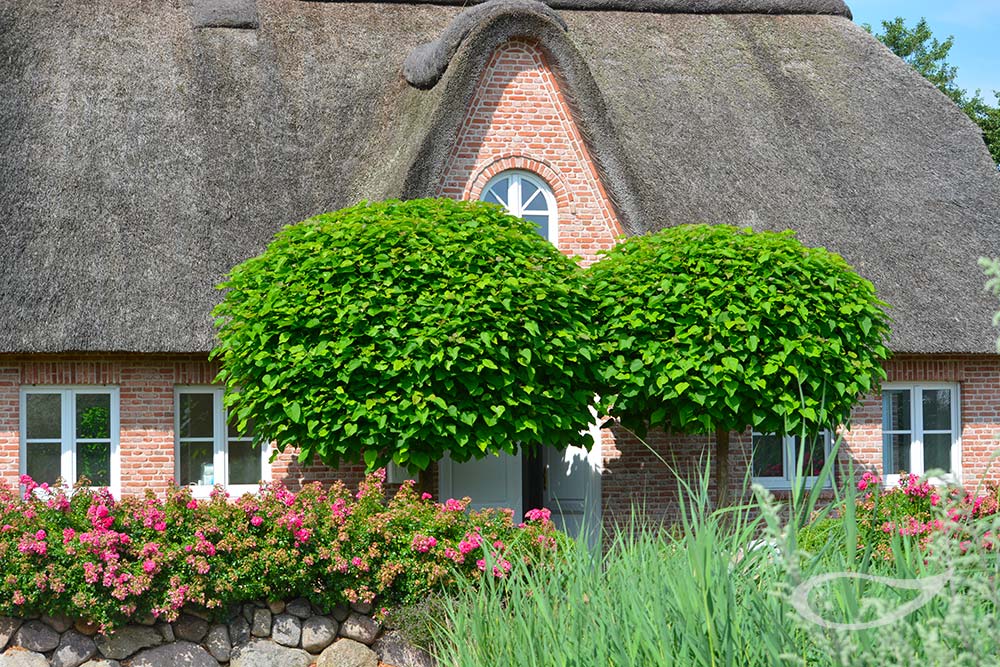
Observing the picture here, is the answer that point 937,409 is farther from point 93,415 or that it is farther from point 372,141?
point 93,415

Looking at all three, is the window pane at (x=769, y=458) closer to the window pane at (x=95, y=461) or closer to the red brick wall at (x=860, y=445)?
the red brick wall at (x=860, y=445)

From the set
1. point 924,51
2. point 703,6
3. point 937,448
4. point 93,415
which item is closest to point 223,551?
point 93,415

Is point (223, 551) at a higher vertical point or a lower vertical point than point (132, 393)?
lower

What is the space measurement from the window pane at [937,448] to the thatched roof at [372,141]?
5.43 feet

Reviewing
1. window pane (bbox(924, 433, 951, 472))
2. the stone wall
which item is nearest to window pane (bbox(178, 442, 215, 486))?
the stone wall

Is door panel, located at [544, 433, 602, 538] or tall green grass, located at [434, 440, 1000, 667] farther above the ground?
tall green grass, located at [434, 440, 1000, 667]

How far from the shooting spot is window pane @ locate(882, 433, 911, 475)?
14.7m

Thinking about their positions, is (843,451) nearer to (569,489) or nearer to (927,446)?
(927,446)

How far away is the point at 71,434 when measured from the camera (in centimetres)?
1245

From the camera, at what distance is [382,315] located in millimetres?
10008

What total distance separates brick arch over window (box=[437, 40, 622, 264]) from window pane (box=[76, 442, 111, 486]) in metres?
4.62

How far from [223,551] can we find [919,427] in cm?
951

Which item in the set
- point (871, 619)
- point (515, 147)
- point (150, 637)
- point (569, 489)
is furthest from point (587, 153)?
point (871, 619)

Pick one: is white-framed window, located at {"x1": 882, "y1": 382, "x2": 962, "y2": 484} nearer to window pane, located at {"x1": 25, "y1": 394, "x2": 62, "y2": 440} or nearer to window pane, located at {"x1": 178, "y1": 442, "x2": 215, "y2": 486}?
window pane, located at {"x1": 178, "y1": 442, "x2": 215, "y2": 486}
